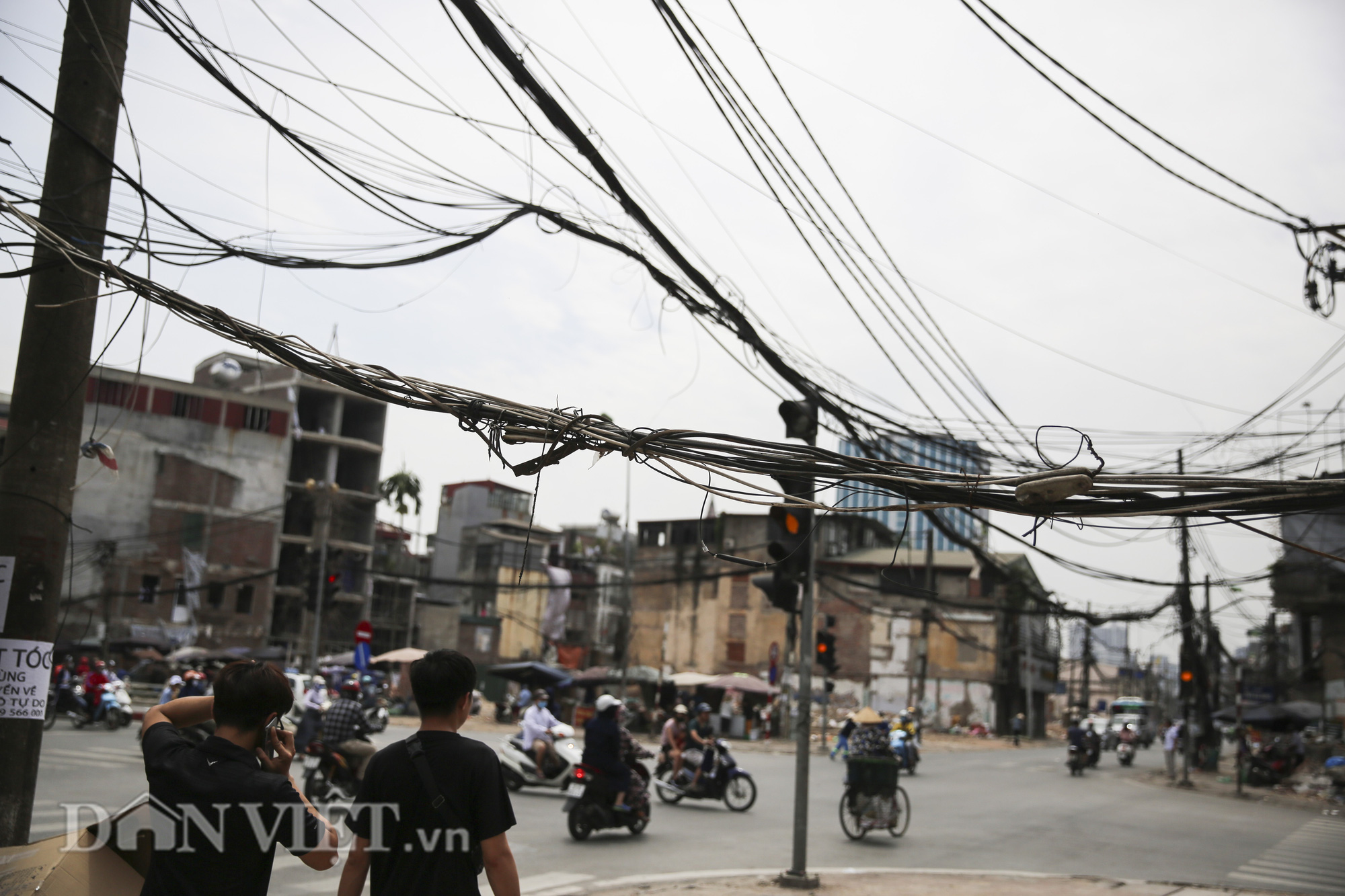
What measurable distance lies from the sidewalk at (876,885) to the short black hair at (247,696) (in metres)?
6.15

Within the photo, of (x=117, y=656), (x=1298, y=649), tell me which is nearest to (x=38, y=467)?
(x=117, y=656)

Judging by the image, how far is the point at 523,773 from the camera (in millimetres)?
16141

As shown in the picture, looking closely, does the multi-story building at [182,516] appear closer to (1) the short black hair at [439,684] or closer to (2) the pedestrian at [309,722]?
(2) the pedestrian at [309,722]

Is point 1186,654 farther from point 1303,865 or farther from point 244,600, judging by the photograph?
point 244,600

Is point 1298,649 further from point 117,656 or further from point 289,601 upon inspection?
point 117,656

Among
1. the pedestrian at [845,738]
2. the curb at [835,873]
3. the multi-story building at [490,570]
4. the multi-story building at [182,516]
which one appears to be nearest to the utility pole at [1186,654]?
the pedestrian at [845,738]

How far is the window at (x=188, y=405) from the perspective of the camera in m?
51.7

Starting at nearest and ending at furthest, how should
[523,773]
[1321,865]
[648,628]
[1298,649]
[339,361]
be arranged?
[339,361]
[1321,865]
[523,773]
[1298,649]
[648,628]

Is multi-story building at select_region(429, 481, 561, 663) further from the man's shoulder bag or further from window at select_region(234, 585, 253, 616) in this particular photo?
the man's shoulder bag

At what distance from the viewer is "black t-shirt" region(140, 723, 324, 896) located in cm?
300

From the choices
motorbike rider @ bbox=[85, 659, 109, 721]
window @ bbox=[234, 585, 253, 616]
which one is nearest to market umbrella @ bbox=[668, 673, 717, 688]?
motorbike rider @ bbox=[85, 659, 109, 721]

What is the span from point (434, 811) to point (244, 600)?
52384 millimetres

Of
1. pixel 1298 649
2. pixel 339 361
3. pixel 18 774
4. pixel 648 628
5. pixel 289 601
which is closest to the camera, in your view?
pixel 339 361

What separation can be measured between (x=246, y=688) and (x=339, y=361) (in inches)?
89.1
